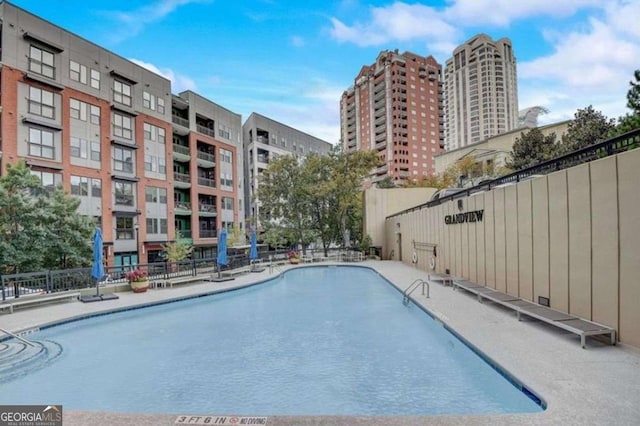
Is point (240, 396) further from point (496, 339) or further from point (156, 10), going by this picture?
point (156, 10)

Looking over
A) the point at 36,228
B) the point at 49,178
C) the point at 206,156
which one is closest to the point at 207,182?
the point at 206,156

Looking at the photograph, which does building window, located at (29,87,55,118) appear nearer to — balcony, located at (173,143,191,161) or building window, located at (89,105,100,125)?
building window, located at (89,105,100,125)

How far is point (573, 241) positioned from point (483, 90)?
124777 mm

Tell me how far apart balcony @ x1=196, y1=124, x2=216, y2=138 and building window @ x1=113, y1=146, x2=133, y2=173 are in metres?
7.53

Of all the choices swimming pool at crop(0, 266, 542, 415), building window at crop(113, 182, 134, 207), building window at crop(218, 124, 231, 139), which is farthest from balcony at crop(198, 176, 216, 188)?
swimming pool at crop(0, 266, 542, 415)

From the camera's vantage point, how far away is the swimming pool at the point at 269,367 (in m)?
4.65

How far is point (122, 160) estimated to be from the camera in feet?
78.6

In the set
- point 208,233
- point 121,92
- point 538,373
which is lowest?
point 538,373

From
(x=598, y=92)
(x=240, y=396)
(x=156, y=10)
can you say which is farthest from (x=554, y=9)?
(x=598, y=92)

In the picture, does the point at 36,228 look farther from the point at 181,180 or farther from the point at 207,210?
the point at 207,210

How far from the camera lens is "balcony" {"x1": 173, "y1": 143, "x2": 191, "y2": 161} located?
93.8 ft

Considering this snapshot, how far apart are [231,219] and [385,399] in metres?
30.4

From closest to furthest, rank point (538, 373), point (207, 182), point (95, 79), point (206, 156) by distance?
point (538, 373), point (95, 79), point (206, 156), point (207, 182)

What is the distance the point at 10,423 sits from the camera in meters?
4.10
